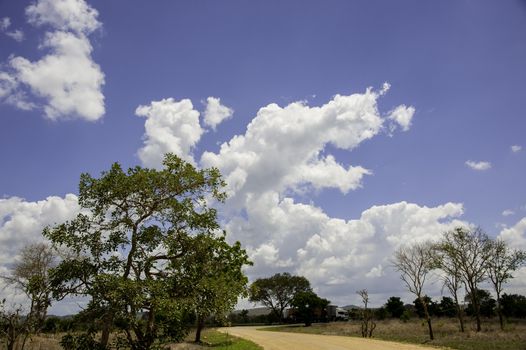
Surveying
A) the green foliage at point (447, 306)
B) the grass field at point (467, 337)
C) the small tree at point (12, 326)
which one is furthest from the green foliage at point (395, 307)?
the small tree at point (12, 326)

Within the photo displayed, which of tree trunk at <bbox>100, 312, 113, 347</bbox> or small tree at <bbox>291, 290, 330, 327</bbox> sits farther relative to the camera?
small tree at <bbox>291, 290, 330, 327</bbox>

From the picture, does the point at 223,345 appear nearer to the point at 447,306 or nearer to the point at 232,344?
the point at 232,344

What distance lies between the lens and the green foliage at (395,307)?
269ft

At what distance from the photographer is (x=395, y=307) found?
82625mm

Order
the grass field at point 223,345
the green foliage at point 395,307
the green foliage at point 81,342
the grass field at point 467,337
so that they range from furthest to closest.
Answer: the green foliage at point 395,307
the grass field at point 223,345
the grass field at point 467,337
the green foliage at point 81,342

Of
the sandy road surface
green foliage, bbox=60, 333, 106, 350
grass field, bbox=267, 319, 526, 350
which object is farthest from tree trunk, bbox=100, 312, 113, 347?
grass field, bbox=267, 319, 526, 350

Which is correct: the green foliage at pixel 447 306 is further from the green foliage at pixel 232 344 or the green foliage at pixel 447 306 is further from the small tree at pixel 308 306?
the green foliage at pixel 232 344

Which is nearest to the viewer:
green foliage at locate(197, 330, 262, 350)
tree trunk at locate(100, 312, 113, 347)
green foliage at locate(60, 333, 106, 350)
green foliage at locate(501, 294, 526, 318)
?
tree trunk at locate(100, 312, 113, 347)

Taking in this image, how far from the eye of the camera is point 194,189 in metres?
17.2

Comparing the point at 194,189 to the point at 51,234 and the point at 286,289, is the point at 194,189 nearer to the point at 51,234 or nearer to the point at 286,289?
the point at 51,234

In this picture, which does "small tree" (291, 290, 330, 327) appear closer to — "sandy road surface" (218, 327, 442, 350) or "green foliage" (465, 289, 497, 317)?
"green foliage" (465, 289, 497, 317)

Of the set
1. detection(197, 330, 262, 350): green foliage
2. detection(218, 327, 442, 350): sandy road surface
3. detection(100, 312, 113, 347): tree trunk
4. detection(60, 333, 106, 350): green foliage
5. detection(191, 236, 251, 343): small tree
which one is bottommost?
detection(197, 330, 262, 350): green foliage

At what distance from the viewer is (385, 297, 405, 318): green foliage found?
8206 cm

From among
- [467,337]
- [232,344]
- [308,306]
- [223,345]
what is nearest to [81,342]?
[223,345]
